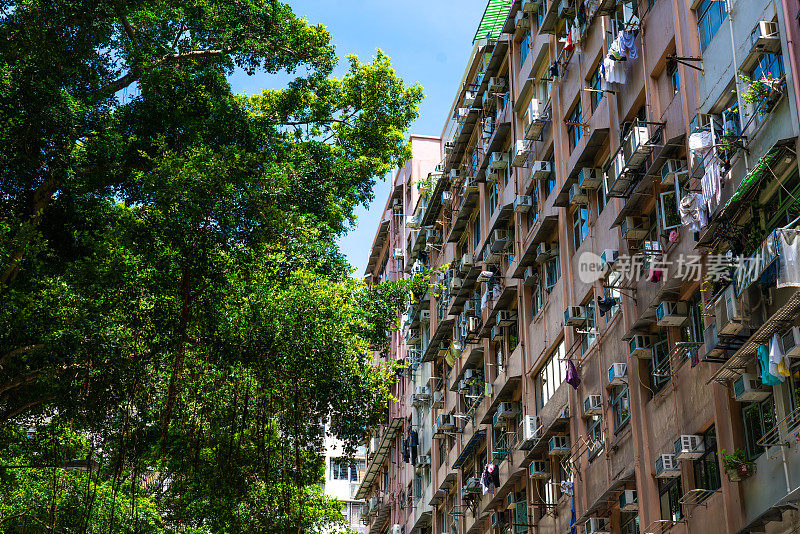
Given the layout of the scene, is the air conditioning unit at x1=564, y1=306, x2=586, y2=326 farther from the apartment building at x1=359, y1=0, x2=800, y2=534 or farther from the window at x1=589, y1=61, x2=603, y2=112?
the window at x1=589, y1=61, x2=603, y2=112

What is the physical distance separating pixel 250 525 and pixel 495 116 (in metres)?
9.88

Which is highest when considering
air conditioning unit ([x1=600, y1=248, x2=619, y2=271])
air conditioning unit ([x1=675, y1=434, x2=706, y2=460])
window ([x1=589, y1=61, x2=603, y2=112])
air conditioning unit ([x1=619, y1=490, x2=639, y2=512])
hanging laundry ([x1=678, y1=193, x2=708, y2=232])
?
window ([x1=589, y1=61, x2=603, y2=112])

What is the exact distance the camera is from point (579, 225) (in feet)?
55.0

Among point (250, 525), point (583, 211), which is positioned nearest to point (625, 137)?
point (583, 211)

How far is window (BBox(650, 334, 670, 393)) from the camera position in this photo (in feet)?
42.5

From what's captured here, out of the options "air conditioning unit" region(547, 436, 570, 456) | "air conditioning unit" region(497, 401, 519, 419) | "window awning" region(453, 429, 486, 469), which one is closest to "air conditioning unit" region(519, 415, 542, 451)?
"air conditioning unit" region(547, 436, 570, 456)

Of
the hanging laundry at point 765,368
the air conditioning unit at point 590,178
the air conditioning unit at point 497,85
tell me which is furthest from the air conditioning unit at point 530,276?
the hanging laundry at point 765,368

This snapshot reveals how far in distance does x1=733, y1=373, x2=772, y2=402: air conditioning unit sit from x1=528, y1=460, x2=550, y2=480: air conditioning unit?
22.3 feet

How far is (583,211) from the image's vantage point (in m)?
16.6

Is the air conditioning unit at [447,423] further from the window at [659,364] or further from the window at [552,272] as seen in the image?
the window at [659,364]

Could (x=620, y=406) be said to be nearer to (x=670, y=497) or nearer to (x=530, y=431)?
(x=670, y=497)

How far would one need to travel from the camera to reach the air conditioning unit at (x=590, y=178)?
51.8ft

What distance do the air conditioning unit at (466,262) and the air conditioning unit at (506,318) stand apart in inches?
97.4

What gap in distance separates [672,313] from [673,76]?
3.21 metres
